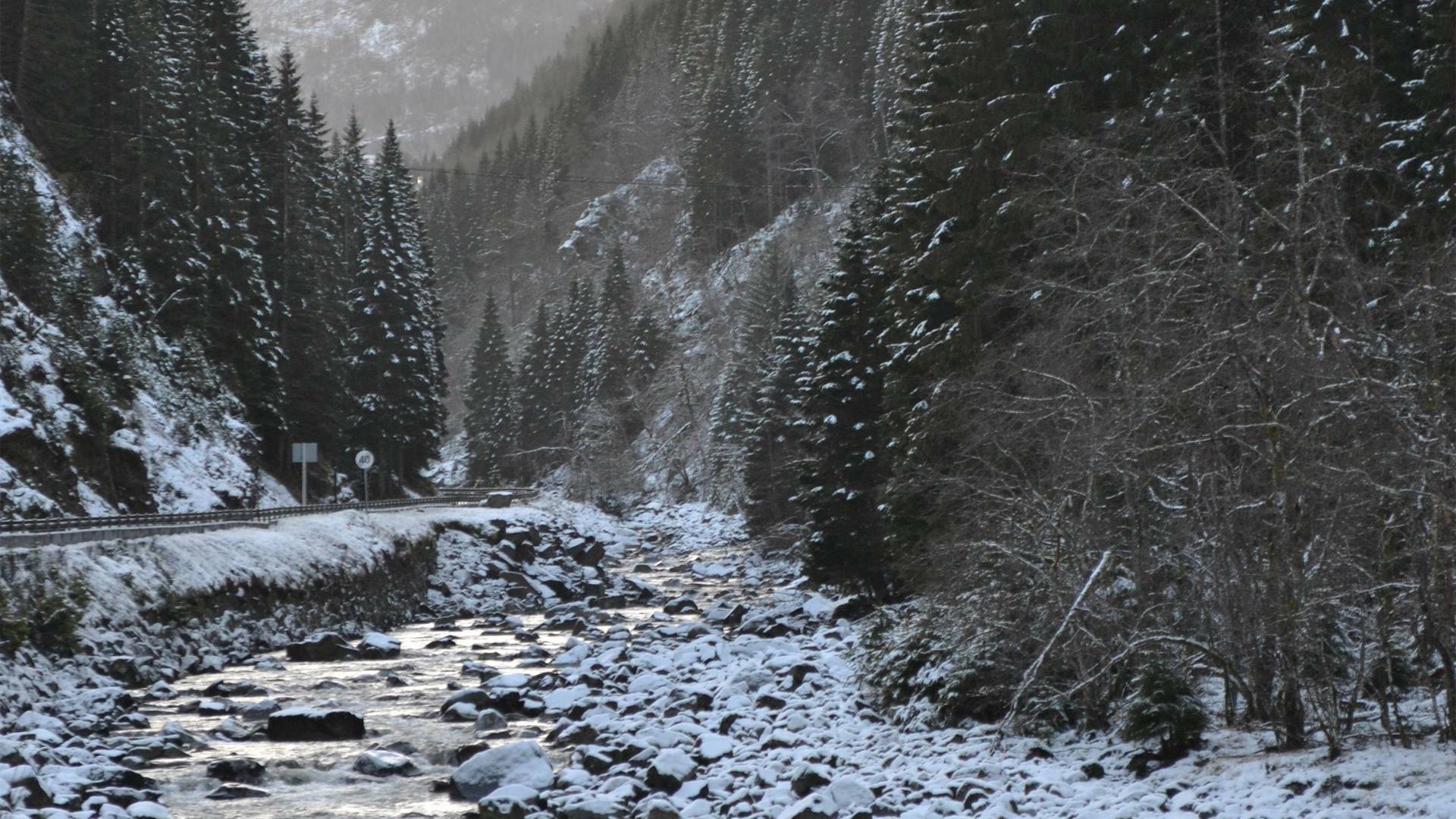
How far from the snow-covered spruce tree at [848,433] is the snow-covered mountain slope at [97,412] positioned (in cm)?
1755

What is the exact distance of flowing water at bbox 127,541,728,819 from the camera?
12.6m

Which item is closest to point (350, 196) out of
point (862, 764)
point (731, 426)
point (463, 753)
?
point (731, 426)

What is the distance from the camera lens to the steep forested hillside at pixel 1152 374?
913 centimetres

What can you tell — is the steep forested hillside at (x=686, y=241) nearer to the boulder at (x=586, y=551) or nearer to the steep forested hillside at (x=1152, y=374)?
the boulder at (x=586, y=551)

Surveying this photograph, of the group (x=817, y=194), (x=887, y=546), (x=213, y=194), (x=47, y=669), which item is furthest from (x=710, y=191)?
(x=47, y=669)

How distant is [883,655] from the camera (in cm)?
1577

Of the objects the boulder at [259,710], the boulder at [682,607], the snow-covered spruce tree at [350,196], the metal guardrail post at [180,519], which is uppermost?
the snow-covered spruce tree at [350,196]

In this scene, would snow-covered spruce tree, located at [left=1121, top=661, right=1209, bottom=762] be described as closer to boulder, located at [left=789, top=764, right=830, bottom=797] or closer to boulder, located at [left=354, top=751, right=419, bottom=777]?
boulder, located at [left=789, top=764, right=830, bottom=797]

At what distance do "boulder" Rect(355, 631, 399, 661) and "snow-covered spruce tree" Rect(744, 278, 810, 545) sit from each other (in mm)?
14361

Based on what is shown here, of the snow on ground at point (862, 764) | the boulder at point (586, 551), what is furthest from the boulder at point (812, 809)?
the boulder at point (586, 551)

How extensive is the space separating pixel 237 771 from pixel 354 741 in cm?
241

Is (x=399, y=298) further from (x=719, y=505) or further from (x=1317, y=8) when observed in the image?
(x=1317, y=8)

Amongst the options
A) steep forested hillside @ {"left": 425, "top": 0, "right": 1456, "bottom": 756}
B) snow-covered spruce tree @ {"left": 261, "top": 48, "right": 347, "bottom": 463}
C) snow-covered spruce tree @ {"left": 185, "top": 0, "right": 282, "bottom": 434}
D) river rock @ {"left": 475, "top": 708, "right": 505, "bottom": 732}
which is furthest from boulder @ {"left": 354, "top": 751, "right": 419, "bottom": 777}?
snow-covered spruce tree @ {"left": 261, "top": 48, "right": 347, "bottom": 463}

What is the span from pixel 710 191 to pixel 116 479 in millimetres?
62460
